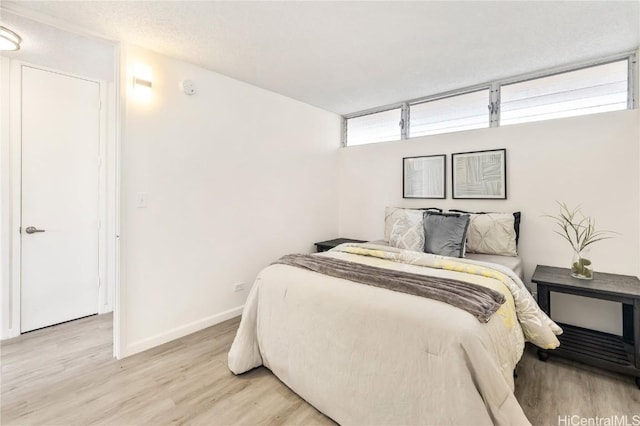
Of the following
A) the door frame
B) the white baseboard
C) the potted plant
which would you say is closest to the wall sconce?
the door frame

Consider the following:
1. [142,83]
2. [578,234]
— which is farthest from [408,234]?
[142,83]

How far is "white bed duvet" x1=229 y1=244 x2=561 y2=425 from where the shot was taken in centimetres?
124

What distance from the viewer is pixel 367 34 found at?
7.18 ft

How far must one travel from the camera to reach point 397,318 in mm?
1441

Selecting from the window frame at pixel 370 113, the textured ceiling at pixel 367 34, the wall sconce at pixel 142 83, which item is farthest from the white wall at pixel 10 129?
the window frame at pixel 370 113

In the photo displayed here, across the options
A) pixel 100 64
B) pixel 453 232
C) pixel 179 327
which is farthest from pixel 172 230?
pixel 453 232

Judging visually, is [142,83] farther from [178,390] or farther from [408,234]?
[408,234]

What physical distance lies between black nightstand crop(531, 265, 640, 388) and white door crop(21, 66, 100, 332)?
14.0 ft

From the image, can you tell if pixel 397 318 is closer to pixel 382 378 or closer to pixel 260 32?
pixel 382 378

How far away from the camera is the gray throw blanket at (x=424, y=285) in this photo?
1449 millimetres

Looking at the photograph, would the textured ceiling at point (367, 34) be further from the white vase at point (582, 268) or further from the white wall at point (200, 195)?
the white vase at point (582, 268)

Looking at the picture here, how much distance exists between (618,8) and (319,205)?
315cm

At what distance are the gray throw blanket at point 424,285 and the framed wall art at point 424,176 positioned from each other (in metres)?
1.81

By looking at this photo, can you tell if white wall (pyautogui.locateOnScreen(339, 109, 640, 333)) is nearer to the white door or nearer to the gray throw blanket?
the gray throw blanket
